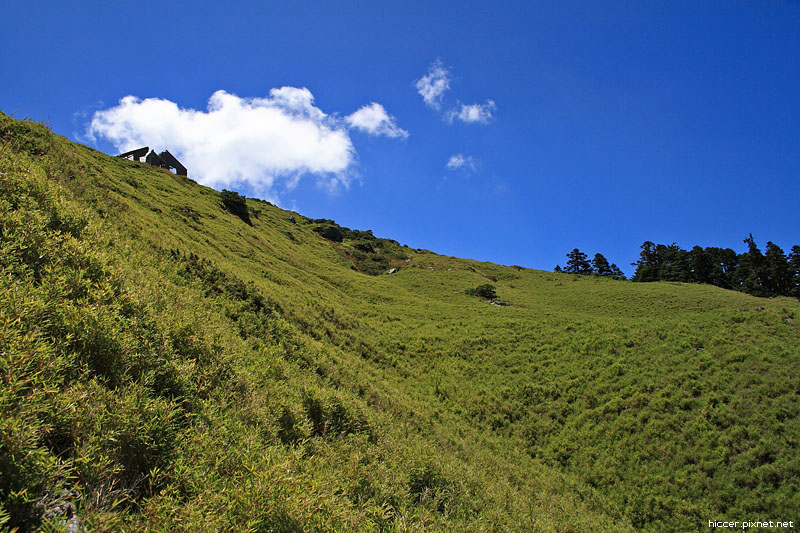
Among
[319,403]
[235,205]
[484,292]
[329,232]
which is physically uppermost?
[329,232]

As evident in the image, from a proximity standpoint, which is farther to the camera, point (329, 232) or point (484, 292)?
point (329, 232)

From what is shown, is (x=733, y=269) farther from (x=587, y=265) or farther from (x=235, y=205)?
(x=235, y=205)

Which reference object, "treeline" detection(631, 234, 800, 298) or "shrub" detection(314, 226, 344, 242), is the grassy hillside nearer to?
"shrub" detection(314, 226, 344, 242)

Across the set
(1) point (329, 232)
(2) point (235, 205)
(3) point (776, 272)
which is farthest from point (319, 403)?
(3) point (776, 272)

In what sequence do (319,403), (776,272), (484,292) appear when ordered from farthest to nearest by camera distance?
(776,272) → (484,292) → (319,403)

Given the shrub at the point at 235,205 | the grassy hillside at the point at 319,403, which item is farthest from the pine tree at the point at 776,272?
the shrub at the point at 235,205

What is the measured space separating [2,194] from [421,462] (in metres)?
12.2

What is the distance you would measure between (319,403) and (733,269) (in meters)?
110

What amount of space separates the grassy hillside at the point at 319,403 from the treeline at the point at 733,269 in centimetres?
6917

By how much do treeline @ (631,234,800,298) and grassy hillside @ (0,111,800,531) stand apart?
69.2m

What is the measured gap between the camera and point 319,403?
9.06 meters

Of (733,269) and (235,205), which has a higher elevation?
(733,269)

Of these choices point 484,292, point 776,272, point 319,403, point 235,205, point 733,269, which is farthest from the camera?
point 733,269

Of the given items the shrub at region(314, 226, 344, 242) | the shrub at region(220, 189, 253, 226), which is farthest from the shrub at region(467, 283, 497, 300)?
the shrub at region(314, 226, 344, 242)
